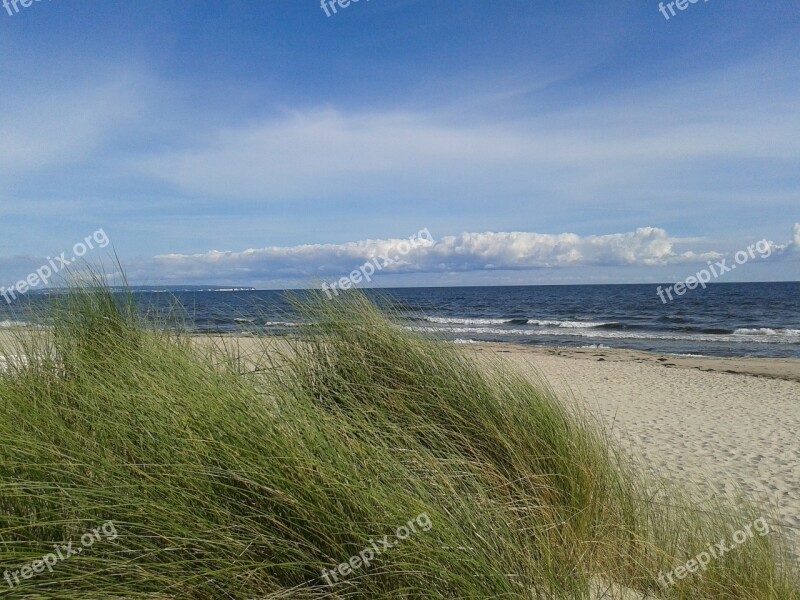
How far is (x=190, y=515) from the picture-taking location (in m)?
2.07

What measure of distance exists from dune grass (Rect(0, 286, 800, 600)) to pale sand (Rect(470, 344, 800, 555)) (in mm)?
1165

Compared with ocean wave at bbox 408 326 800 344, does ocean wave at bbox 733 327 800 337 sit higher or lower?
lower

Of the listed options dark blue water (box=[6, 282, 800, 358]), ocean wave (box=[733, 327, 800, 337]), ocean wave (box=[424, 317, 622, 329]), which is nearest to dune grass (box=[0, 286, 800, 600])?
dark blue water (box=[6, 282, 800, 358])

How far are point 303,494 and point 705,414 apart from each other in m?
10.7

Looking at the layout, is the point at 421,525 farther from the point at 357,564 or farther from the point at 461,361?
the point at 461,361

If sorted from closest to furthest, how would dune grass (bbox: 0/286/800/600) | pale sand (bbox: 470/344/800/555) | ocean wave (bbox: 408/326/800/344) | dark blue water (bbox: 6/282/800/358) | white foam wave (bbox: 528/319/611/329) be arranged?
dune grass (bbox: 0/286/800/600) < dark blue water (bbox: 6/282/800/358) < pale sand (bbox: 470/344/800/555) < ocean wave (bbox: 408/326/800/344) < white foam wave (bbox: 528/319/611/329)

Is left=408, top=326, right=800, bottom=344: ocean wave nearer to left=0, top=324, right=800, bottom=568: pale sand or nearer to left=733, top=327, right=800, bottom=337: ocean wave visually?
left=733, top=327, right=800, bottom=337: ocean wave

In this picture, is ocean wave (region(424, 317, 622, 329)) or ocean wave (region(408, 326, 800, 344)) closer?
ocean wave (region(408, 326, 800, 344))

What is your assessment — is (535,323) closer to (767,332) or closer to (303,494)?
(767,332)

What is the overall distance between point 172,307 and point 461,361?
248cm

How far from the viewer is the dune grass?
2062 mm

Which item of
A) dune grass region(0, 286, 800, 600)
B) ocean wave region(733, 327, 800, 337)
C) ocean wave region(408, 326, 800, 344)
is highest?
dune grass region(0, 286, 800, 600)

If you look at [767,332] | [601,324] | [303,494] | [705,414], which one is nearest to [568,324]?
[601,324]

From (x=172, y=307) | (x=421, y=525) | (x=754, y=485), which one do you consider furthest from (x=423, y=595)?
(x=754, y=485)
